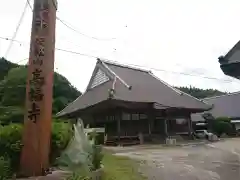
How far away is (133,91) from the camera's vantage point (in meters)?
23.9

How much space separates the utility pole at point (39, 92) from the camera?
7363mm

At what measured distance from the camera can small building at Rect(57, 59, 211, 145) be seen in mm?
22225

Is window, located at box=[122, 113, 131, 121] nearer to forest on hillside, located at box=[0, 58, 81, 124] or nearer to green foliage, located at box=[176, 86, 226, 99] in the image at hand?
forest on hillside, located at box=[0, 58, 81, 124]

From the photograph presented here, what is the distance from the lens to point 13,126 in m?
7.93

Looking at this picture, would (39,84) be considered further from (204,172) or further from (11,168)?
(204,172)

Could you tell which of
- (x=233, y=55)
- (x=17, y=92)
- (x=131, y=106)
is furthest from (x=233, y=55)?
(x=17, y=92)

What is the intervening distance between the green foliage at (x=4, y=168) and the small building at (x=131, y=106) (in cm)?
1359

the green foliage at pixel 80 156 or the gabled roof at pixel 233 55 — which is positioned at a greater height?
the gabled roof at pixel 233 55

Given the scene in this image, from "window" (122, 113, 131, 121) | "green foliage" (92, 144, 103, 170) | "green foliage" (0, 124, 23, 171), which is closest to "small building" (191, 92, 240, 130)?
"window" (122, 113, 131, 121)

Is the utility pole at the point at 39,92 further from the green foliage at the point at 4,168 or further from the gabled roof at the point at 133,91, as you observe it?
the gabled roof at the point at 133,91

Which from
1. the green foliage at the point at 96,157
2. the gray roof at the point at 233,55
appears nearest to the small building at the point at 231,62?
the gray roof at the point at 233,55

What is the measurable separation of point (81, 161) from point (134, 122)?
1608 cm

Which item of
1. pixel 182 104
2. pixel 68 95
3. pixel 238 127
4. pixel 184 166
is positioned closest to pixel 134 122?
pixel 182 104

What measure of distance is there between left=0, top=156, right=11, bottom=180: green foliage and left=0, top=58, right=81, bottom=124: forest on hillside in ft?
38.6
